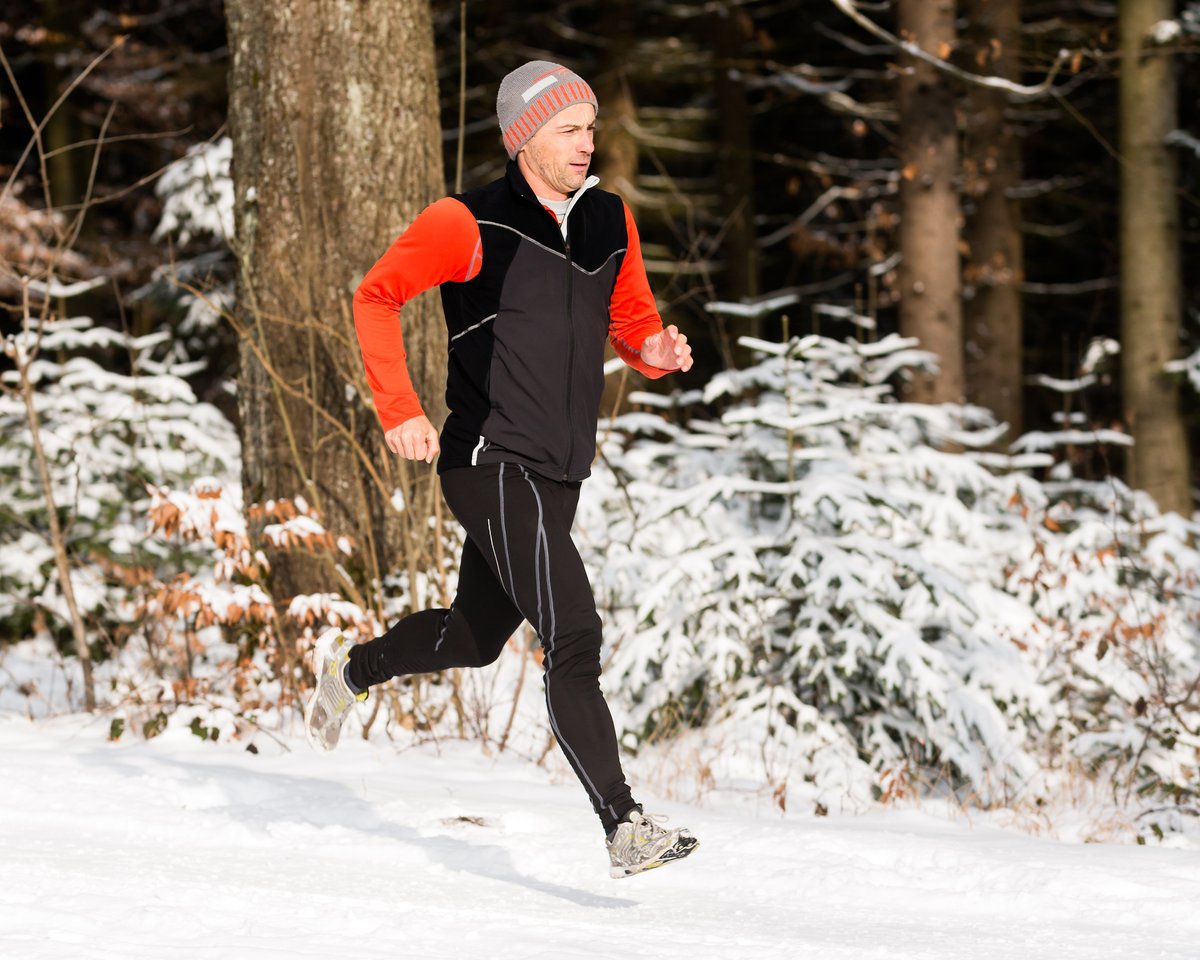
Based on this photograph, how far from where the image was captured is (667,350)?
4055 millimetres

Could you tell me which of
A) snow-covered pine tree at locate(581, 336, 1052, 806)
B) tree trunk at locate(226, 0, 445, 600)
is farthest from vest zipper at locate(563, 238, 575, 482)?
snow-covered pine tree at locate(581, 336, 1052, 806)

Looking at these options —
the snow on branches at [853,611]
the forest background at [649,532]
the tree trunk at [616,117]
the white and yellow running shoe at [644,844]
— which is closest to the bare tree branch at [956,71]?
the forest background at [649,532]

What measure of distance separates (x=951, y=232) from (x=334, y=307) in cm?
541

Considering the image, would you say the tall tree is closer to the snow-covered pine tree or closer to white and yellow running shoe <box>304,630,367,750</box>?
the snow-covered pine tree

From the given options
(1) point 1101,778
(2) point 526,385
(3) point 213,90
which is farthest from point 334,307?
(3) point 213,90

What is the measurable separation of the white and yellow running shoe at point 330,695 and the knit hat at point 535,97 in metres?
1.66

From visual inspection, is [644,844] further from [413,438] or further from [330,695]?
[330,695]

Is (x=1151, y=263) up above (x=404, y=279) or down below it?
above

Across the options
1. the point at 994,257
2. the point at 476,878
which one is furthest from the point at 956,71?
the point at 476,878

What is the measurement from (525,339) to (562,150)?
505 millimetres

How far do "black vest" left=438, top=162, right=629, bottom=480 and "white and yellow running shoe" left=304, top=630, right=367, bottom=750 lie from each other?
36.8 inches

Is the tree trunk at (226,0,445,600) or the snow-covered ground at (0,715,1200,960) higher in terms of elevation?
the tree trunk at (226,0,445,600)

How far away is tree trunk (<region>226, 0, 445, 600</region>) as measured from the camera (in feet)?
21.9

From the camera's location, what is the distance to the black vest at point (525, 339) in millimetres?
3842
